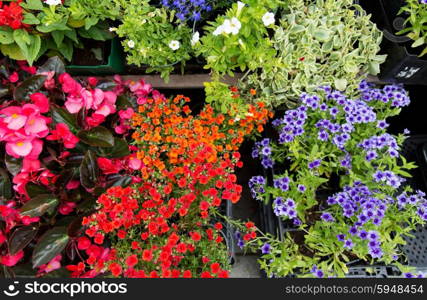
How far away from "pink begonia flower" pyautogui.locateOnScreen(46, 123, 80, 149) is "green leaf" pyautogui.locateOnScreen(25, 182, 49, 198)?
16 cm

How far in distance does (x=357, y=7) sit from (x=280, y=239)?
1.05 m

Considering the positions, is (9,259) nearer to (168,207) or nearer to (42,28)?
(168,207)

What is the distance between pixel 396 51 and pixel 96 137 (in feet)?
4.23

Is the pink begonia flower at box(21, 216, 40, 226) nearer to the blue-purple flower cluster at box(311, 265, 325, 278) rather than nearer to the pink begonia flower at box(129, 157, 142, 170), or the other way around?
the pink begonia flower at box(129, 157, 142, 170)

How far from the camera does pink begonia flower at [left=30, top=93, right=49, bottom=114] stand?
125 cm

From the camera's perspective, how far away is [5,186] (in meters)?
1.26

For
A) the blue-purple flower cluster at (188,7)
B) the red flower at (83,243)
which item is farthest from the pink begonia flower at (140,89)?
the red flower at (83,243)

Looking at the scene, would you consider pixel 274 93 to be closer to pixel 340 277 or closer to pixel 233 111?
pixel 233 111

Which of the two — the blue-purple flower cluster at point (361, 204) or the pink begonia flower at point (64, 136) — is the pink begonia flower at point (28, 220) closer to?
the pink begonia flower at point (64, 136)

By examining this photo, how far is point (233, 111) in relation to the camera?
1411 millimetres

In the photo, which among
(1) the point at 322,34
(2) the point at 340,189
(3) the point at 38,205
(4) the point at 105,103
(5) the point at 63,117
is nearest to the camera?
(3) the point at 38,205

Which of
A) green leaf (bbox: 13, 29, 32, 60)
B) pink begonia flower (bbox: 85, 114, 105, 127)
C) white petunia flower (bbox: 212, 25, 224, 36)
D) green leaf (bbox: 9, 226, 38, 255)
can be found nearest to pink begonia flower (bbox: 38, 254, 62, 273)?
green leaf (bbox: 9, 226, 38, 255)

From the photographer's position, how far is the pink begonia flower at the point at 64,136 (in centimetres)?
121

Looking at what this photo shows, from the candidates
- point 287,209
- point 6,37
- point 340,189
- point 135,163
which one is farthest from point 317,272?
point 6,37
